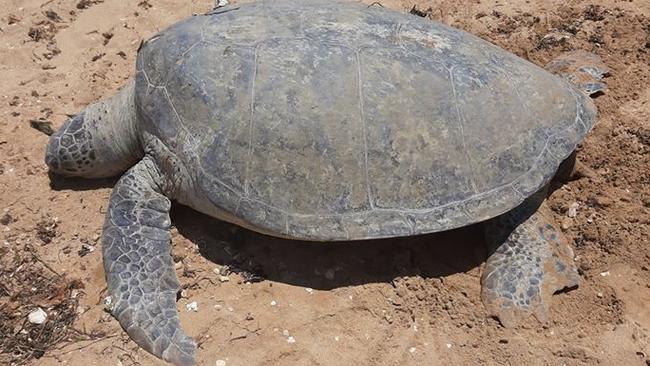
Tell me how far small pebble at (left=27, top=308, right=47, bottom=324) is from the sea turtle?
438mm

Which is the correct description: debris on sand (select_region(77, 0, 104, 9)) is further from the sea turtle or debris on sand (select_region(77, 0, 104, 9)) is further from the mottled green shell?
the mottled green shell

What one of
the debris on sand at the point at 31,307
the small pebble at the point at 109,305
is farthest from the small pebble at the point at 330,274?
the debris on sand at the point at 31,307

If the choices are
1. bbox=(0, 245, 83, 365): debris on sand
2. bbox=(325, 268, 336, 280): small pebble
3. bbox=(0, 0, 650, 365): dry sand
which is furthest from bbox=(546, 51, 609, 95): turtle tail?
bbox=(0, 245, 83, 365): debris on sand

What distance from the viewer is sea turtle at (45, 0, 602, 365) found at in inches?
139

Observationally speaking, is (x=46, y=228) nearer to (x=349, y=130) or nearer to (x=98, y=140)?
(x=98, y=140)

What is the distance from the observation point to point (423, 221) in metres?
3.55

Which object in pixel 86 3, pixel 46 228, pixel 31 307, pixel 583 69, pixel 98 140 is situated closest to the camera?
pixel 31 307

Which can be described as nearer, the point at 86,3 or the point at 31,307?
the point at 31,307

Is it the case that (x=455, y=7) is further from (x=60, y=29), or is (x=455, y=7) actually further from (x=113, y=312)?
(x=113, y=312)

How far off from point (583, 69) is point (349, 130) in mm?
2514

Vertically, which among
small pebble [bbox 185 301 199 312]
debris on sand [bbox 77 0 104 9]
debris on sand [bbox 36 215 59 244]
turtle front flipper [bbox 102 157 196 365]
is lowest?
small pebble [bbox 185 301 199 312]

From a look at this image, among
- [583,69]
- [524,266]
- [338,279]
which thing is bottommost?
[338,279]

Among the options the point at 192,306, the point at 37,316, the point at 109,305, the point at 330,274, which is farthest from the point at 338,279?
the point at 37,316

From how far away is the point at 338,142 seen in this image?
3.51m
